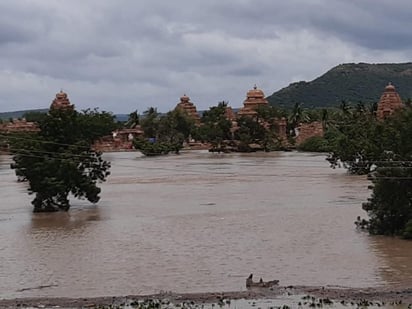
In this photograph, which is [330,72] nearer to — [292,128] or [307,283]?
[292,128]

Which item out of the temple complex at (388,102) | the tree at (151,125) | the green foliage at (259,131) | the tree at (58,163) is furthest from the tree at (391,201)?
the tree at (151,125)

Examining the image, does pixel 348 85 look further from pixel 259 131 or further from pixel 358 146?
pixel 358 146

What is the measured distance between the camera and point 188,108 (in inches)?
3327

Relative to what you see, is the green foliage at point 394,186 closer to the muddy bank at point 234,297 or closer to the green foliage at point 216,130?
the muddy bank at point 234,297

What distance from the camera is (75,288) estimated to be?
14758mm

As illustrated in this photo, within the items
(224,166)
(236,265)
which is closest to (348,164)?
(224,166)

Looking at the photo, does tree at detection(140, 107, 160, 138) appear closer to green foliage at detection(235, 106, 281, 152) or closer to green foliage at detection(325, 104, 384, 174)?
green foliage at detection(235, 106, 281, 152)

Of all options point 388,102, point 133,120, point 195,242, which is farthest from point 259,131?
point 195,242

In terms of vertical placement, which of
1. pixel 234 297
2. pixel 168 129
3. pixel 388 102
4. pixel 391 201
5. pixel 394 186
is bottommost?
pixel 234 297

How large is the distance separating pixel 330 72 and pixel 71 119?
122 meters

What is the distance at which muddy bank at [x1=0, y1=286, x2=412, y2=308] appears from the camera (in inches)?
505

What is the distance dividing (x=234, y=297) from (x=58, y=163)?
14821 millimetres

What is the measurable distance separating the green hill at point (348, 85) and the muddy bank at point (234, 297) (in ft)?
389

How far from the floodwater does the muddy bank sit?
2.08ft
